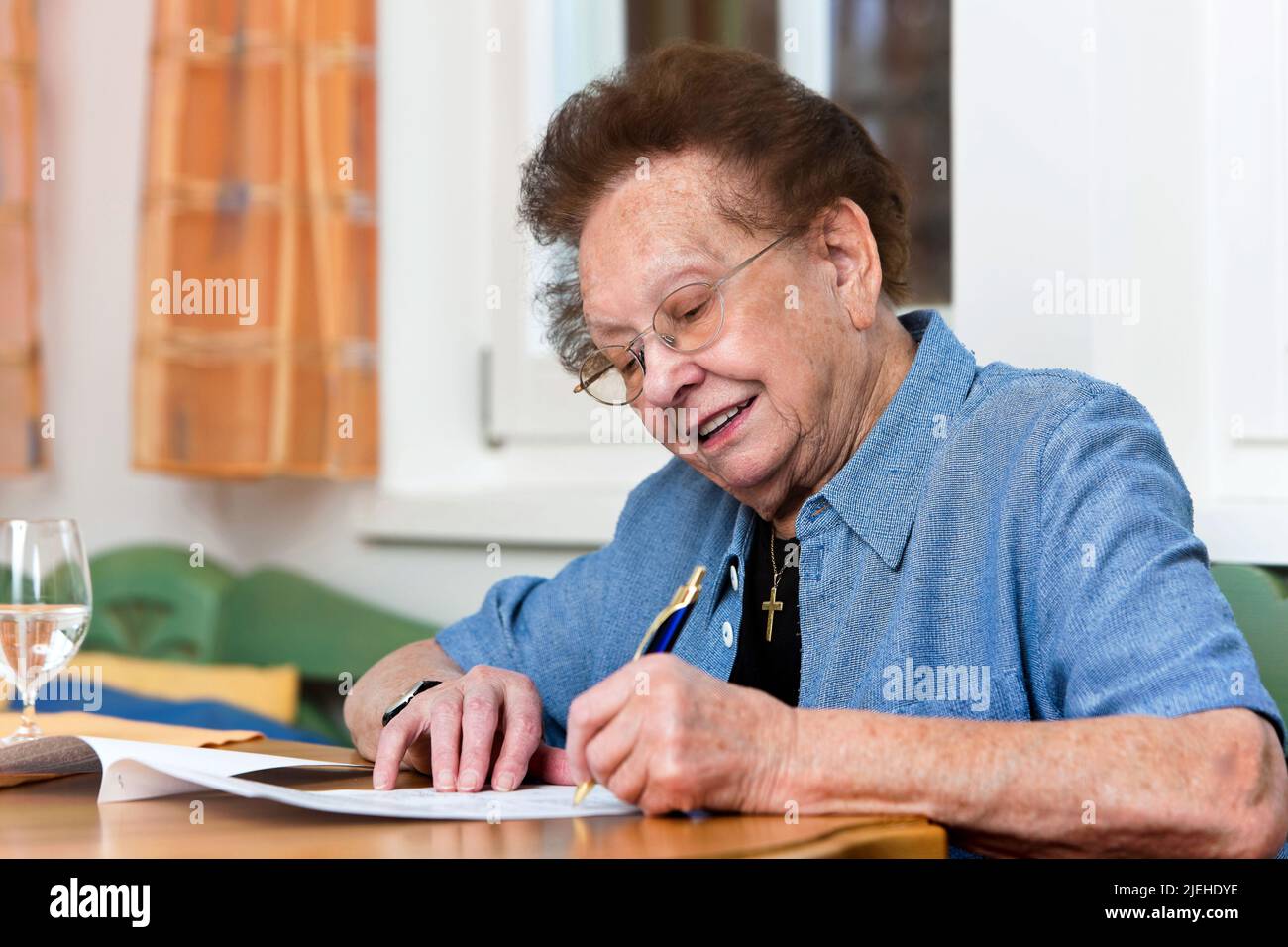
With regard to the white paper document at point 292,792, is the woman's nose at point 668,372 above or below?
above

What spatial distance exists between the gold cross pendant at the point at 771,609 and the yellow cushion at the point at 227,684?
48.1 inches

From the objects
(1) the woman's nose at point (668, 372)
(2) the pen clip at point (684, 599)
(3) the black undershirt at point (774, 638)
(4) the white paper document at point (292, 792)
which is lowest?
(4) the white paper document at point (292, 792)

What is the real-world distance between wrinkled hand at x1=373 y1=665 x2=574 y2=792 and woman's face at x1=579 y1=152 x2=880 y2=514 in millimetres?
292

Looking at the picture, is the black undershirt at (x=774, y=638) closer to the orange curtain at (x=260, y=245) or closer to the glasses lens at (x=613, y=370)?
the glasses lens at (x=613, y=370)

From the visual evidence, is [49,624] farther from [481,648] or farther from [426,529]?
[426,529]

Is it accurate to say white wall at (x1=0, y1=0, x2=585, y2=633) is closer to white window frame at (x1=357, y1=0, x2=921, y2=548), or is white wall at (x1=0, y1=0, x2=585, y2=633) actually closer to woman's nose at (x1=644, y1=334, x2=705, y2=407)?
white window frame at (x1=357, y1=0, x2=921, y2=548)

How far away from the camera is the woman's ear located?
1.34m

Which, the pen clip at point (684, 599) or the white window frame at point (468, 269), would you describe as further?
the white window frame at point (468, 269)

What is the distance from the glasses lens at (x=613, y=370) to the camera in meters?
1.34

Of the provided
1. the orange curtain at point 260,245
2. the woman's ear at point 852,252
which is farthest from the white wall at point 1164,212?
the orange curtain at point 260,245

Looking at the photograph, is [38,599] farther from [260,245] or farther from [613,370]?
[260,245]

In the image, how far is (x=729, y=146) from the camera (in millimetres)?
1295

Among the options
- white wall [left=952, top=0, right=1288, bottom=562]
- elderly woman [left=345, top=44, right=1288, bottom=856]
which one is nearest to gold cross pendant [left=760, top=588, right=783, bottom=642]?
elderly woman [left=345, top=44, right=1288, bottom=856]
